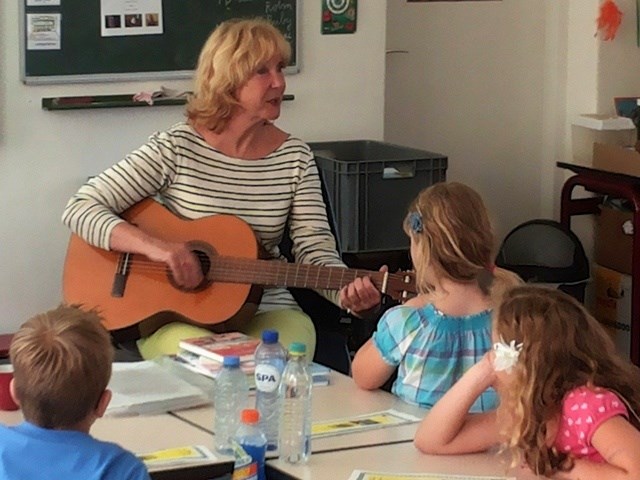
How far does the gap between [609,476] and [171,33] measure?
2479 millimetres

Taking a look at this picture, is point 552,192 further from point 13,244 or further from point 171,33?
point 13,244

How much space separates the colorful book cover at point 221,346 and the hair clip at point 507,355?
2.59ft

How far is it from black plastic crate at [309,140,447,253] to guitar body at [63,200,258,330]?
604 millimetres

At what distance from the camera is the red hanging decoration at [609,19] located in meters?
4.75

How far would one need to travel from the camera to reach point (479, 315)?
2.51m

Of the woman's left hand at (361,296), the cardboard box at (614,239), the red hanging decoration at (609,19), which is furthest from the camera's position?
the red hanging decoration at (609,19)

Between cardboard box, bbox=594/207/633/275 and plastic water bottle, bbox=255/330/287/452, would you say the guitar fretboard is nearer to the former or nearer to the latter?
plastic water bottle, bbox=255/330/287/452

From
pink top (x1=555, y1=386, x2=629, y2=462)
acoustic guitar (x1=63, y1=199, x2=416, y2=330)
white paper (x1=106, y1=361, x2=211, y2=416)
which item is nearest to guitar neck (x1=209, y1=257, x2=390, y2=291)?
acoustic guitar (x1=63, y1=199, x2=416, y2=330)

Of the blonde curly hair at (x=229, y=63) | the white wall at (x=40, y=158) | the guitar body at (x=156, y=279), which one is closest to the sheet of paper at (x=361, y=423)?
the guitar body at (x=156, y=279)

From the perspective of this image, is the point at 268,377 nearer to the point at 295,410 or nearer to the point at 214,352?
the point at 295,410

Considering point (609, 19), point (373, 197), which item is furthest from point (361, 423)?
point (609, 19)

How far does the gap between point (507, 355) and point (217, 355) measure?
2.83 feet

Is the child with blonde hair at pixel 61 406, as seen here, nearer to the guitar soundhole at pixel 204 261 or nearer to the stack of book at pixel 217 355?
the stack of book at pixel 217 355

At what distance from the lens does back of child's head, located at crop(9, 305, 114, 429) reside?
70.6 inches
